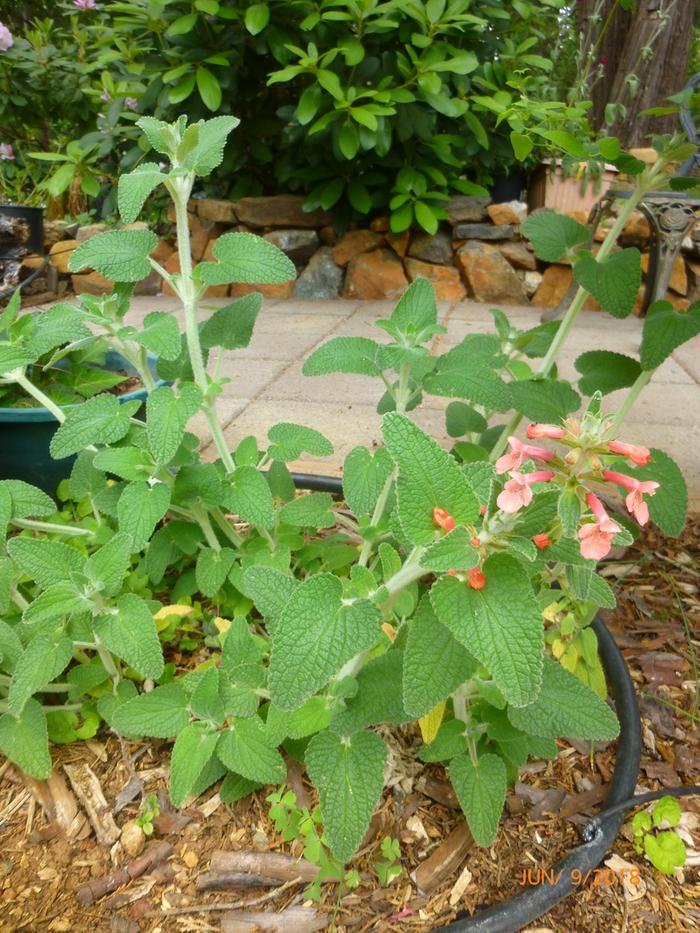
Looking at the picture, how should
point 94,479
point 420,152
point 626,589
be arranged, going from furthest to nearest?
point 420,152 < point 626,589 < point 94,479

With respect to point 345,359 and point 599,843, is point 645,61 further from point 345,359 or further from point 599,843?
point 599,843

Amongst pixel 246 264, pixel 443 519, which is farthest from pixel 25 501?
pixel 443 519

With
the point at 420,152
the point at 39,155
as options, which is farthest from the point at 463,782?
the point at 39,155

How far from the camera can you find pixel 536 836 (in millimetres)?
1078

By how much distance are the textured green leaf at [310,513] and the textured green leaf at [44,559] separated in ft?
1.19

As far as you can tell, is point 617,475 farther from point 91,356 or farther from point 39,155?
point 39,155

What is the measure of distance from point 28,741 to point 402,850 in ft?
1.93

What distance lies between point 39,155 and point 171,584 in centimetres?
372

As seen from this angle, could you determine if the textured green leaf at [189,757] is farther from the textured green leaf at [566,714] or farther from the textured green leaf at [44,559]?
the textured green leaf at [566,714]

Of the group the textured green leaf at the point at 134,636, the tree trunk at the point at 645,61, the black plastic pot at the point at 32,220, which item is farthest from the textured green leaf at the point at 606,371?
the tree trunk at the point at 645,61

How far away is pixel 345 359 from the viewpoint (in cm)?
118

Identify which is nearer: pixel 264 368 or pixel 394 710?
pixel 394 710

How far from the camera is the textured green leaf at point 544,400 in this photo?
1174 millimetres

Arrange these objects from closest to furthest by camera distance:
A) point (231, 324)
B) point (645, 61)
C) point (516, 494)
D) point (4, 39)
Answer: point (516, 494) → point (231, 324) → point (4, 39) → point (645, 61)
